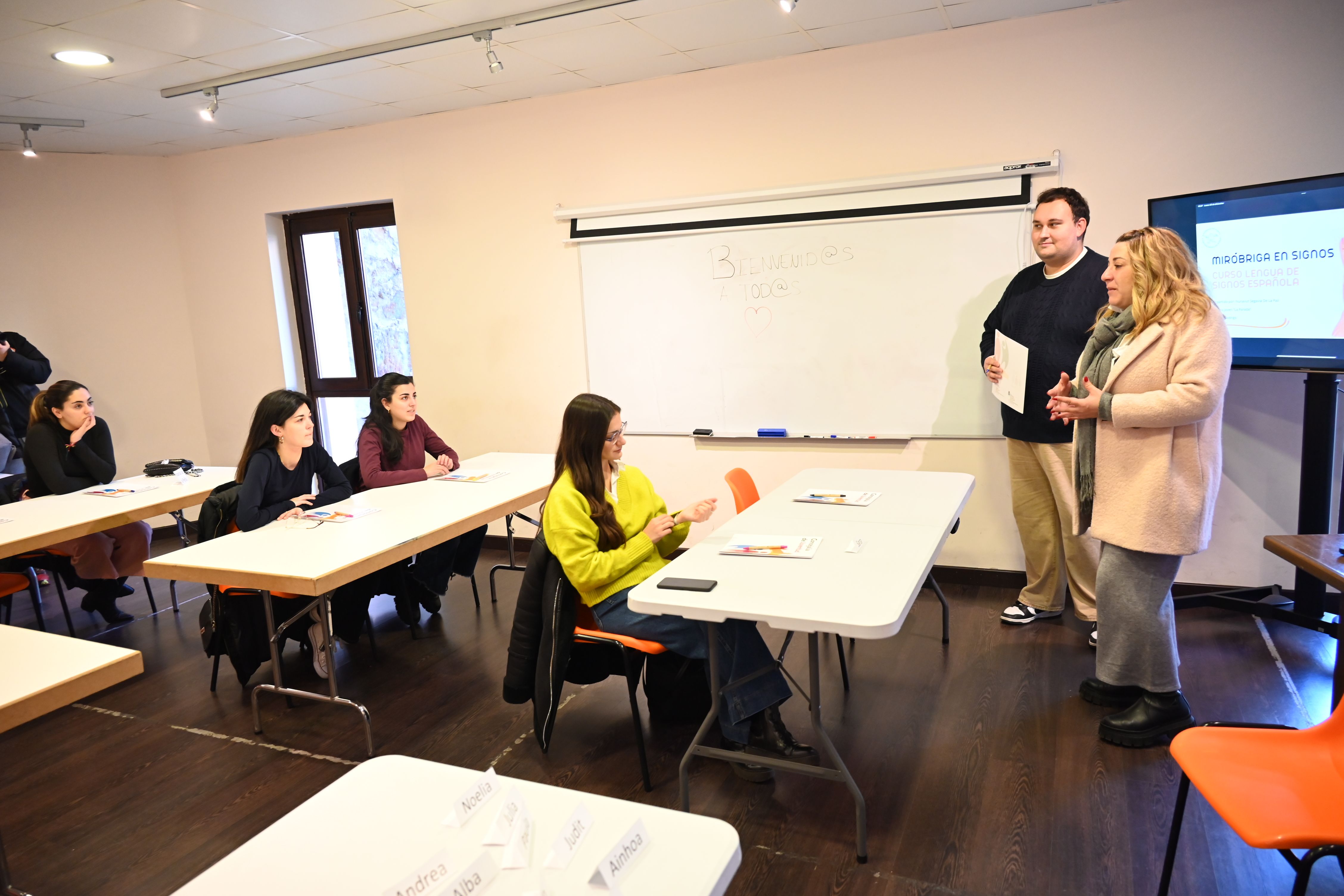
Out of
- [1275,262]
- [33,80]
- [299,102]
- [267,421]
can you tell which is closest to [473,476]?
[267,421]

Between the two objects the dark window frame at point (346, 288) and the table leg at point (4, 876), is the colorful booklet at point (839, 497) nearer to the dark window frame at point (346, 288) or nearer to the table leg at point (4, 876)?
the table leg at point (4, 876)

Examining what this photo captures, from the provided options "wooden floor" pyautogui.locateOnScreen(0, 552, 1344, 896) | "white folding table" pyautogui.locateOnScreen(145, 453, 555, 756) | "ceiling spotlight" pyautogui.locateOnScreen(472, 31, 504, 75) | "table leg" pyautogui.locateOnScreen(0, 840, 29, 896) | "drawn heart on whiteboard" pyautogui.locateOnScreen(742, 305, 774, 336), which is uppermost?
"ceiling spotlight" pyautogui.locateOnScreen(472, 31, 504, 75)

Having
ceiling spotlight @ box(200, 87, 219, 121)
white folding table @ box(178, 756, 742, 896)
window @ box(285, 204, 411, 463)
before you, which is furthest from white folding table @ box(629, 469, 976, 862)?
window @ box(285, 204, 411, 463)

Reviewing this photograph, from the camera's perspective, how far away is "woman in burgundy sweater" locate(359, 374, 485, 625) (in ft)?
13.2

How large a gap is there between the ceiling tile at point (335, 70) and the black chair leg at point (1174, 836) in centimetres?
418

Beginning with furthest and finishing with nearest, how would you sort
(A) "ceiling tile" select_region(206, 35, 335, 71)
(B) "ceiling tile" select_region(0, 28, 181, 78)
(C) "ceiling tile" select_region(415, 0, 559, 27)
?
(A) "ceiling tile" select_region(206, 35, 335, 71) < (B) "ceiling tile" select_region(0, 28, 181, 78) < (C) "ceiling tile" select_region(415, 0, 559, 27)

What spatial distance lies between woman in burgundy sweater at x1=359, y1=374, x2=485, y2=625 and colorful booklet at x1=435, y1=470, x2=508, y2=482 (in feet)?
0.25

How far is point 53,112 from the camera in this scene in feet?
15.3

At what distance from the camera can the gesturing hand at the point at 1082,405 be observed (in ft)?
8.56

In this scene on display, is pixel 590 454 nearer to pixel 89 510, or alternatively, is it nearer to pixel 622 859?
pixel 622 859

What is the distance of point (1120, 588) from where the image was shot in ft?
8.66

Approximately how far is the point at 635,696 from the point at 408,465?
2122 millimetres

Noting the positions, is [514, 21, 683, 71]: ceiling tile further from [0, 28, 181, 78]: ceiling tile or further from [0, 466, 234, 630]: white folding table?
[0, 466, 234, 630]: white folding table

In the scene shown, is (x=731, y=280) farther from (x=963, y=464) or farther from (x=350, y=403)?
(x=350, y=403)
